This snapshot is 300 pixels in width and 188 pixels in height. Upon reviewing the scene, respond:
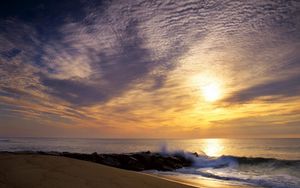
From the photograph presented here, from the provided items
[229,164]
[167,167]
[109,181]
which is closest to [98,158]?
[167,167]

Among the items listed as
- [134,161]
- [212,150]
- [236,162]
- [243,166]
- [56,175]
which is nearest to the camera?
[56,175]

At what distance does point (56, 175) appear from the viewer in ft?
14.8

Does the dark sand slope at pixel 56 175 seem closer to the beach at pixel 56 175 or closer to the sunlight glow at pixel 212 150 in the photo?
the beach at pixel 56 175

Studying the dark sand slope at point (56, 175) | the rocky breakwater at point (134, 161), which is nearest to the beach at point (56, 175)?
the dark sand slope at point (56, 175)

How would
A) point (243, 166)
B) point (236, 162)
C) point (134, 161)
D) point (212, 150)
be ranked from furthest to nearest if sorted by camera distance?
point (212, 150) < point (236, 162) < point (243, 166) < point (134, 161)

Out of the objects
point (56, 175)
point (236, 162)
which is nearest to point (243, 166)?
point (236, 162)

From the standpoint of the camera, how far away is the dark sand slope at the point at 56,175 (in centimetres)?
409

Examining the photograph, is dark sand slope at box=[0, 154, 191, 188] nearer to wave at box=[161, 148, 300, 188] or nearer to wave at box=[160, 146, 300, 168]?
wave at box=[161, 148, 300, 188]

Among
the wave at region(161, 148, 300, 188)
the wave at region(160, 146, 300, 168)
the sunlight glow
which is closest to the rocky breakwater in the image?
the wave at region(161, 148, 300, 188)

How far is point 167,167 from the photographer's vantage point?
2373 centimetres

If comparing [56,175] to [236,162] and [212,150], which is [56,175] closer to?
[236,162]

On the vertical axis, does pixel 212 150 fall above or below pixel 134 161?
above

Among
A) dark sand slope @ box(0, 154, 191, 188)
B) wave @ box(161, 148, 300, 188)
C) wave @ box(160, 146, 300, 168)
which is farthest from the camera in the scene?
wave @ box(160, 146, 300, 168)

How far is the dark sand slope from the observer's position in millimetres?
4094
